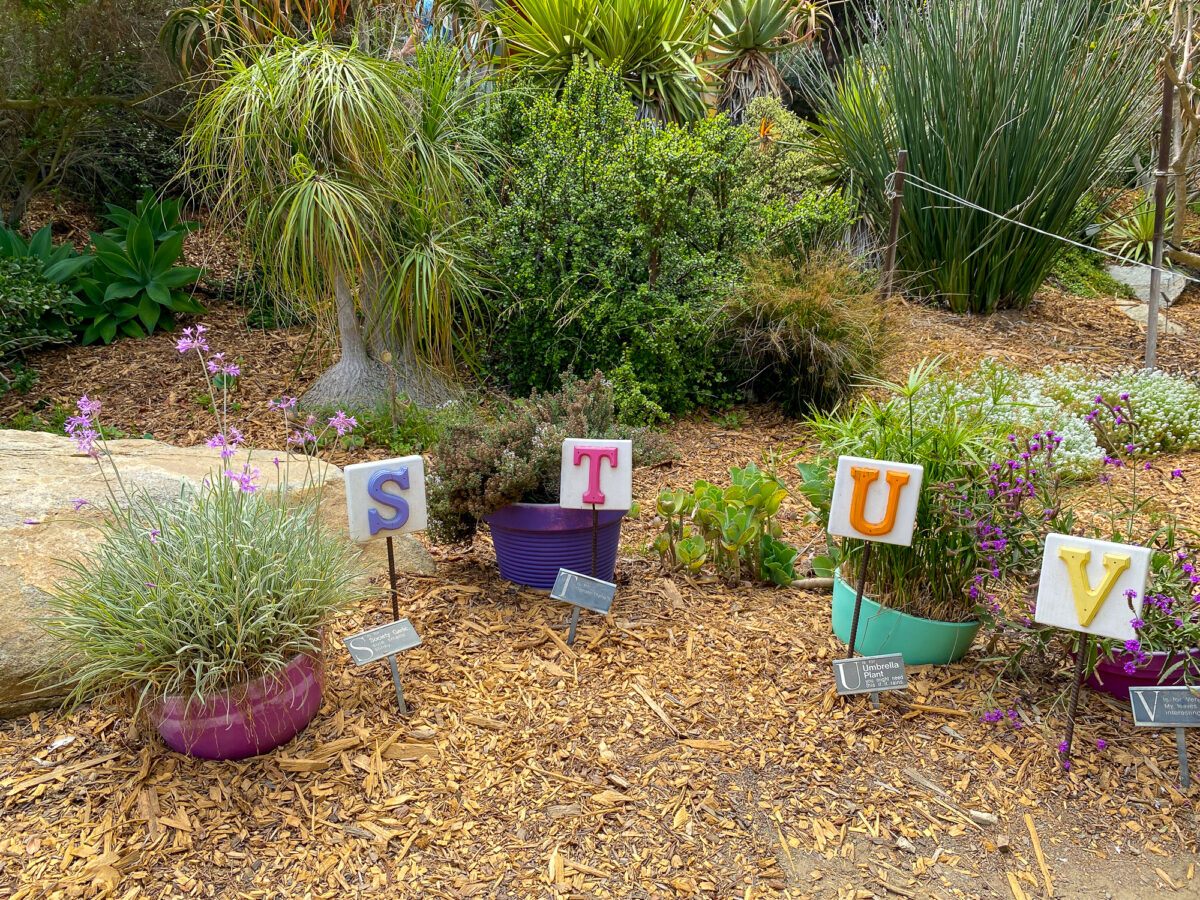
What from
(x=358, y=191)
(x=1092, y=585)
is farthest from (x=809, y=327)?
(x=1092, y=585)

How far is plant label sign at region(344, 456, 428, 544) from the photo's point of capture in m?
2.49

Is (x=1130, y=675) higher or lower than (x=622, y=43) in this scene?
lower

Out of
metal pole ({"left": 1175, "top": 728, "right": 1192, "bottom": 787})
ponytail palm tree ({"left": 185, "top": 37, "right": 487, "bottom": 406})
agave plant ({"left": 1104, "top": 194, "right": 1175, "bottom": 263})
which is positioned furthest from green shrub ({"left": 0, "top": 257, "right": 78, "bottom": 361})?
agave plant ({"left": 1104, "top": 194, "right": 1175, "bottom": 263})

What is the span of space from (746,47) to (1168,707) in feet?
→ 23.8

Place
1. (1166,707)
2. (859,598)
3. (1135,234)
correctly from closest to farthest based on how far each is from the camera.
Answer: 1. (1166,707)
2. (859,598)
3. (1135,234)

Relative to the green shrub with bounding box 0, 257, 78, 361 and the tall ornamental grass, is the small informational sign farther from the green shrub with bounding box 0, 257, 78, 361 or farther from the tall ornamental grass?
the green shrub with bounding box 0, 257, 78, 361

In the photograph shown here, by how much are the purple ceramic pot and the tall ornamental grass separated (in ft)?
16.7

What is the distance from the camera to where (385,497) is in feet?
8.27

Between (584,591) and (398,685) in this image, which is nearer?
(398,685)

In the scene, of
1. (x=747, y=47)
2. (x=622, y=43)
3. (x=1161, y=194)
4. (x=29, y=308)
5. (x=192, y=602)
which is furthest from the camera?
(x=747, y=47)

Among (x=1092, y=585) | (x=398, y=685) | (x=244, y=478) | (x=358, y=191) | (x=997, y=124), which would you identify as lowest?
(x=398, y=685)

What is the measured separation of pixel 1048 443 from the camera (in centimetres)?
256

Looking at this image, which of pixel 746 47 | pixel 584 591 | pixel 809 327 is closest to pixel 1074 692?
pixel 584 591

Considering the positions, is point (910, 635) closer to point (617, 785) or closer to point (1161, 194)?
point (617, 785)
